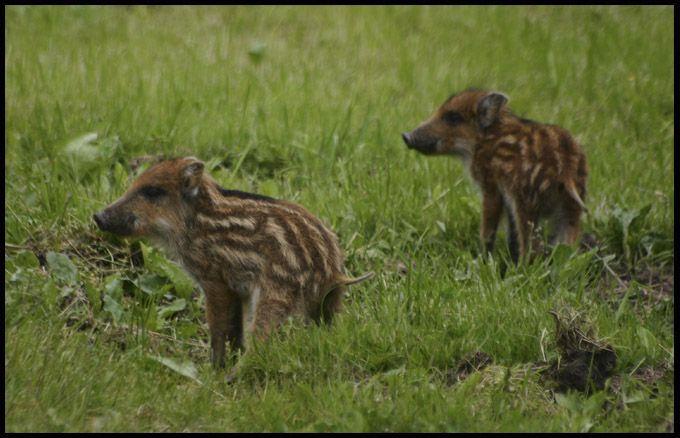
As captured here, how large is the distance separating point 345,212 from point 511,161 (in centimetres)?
135

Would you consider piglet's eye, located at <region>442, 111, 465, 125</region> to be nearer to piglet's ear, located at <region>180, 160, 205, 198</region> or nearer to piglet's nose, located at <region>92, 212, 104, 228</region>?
piglet's ear, located at <region>180, 160, 205, 198</region>

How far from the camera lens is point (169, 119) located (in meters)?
7.47

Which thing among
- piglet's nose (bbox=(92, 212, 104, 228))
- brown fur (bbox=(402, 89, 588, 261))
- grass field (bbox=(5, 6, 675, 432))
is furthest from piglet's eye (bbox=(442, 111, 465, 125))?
piglet's nose (bbox=(92, 212, 104, 228))

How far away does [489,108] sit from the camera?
23.2 feet

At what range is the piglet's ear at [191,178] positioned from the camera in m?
5.33

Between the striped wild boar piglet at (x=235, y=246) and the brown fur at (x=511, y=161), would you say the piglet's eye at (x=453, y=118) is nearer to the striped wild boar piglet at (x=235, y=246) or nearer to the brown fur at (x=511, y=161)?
the brown fur at (x=511, y=161)

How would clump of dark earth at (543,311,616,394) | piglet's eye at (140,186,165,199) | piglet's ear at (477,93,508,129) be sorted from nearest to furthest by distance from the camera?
clump of dark earth at (543,311,616,394)
piglet's eye at (140,186,165,199)
piglet's ear at (477,93,508,129)

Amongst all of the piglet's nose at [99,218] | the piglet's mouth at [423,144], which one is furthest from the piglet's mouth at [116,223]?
the piglet's mouth at [423,144]

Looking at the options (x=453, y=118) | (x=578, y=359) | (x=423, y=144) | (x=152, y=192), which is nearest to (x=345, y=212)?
(x=423, y=144)

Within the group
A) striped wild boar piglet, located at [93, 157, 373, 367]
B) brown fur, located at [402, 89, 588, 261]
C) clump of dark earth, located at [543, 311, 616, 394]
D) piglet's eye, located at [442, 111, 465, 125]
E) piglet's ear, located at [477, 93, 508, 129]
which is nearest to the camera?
clump of dark earth, located at [543, 311, 616, 394]

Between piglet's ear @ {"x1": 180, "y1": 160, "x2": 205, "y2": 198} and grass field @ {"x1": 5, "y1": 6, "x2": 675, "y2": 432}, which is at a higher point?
piglet's ear @ {"x1": 180, "y1": 160, "x2": 205, "y2": 198}

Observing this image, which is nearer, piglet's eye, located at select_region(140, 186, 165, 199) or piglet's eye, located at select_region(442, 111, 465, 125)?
piglet's eye, located at select_region(140, 186, 165, 199)

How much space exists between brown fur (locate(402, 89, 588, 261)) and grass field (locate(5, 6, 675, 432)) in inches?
11.7

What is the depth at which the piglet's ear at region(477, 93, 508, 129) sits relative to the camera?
702 centimetres
